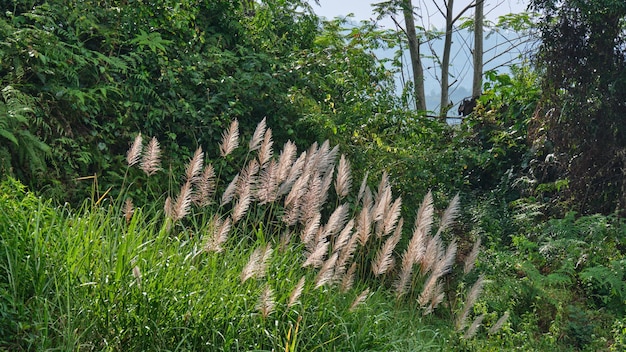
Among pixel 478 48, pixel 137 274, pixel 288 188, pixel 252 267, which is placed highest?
pixel 478 48

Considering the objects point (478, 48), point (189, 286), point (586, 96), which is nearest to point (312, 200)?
point (189, 286)

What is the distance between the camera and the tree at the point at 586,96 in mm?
8234

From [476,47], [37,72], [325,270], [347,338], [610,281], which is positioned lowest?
[347,338]

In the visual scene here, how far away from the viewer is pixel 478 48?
13.1 metres

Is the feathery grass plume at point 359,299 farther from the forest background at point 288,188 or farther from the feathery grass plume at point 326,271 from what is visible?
the feathery grass plume at point 326,271

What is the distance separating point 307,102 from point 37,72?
2.49 m

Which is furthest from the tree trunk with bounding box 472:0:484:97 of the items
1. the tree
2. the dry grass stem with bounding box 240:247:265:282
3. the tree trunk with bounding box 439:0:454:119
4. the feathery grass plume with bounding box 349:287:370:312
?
the dry grass stem with bounding box 240:247:265:282

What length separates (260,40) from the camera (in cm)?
837

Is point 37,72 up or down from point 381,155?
down

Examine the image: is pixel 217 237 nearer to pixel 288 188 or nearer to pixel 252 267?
pixel 252 267

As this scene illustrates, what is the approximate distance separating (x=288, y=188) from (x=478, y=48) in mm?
9527

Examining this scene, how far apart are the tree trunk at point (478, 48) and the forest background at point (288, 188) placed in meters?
1.27

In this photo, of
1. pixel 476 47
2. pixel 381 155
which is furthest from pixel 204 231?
pixel 476 47

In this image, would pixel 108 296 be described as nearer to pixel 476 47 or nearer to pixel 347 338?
pixel 347 338
